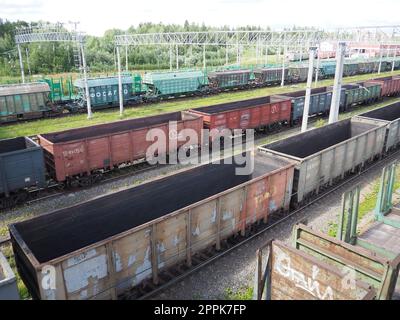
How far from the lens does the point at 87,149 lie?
1548cm

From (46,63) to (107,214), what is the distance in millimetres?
64109

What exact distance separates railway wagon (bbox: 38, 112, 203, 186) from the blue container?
0.76 metres

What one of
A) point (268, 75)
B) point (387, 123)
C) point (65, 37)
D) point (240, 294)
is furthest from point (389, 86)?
point (240, 294)

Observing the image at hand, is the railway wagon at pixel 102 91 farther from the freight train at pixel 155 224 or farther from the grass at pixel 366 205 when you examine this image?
the grass at pixel 366 205

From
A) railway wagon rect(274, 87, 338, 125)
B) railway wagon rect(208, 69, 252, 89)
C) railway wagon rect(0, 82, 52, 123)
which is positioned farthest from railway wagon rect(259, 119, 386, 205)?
railway wagon rect(208, 69, 252, 89)

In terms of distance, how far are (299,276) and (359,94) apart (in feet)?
103

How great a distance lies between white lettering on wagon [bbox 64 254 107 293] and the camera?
7344 millimetres

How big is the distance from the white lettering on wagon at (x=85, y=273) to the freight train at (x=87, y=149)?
785 cm

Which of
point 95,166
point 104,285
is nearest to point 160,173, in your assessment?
point 95,166

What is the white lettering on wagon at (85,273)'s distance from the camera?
734 centimetres

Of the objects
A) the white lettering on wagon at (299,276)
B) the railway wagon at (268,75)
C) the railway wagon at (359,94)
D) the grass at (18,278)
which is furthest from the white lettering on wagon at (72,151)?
the railway wagon at (268,75)

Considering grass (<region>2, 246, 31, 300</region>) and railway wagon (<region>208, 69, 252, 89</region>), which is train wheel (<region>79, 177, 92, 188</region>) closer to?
grass (<region>2, 246, 31, 300</region>)

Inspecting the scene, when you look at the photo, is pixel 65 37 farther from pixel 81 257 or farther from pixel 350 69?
pixel 350 69
